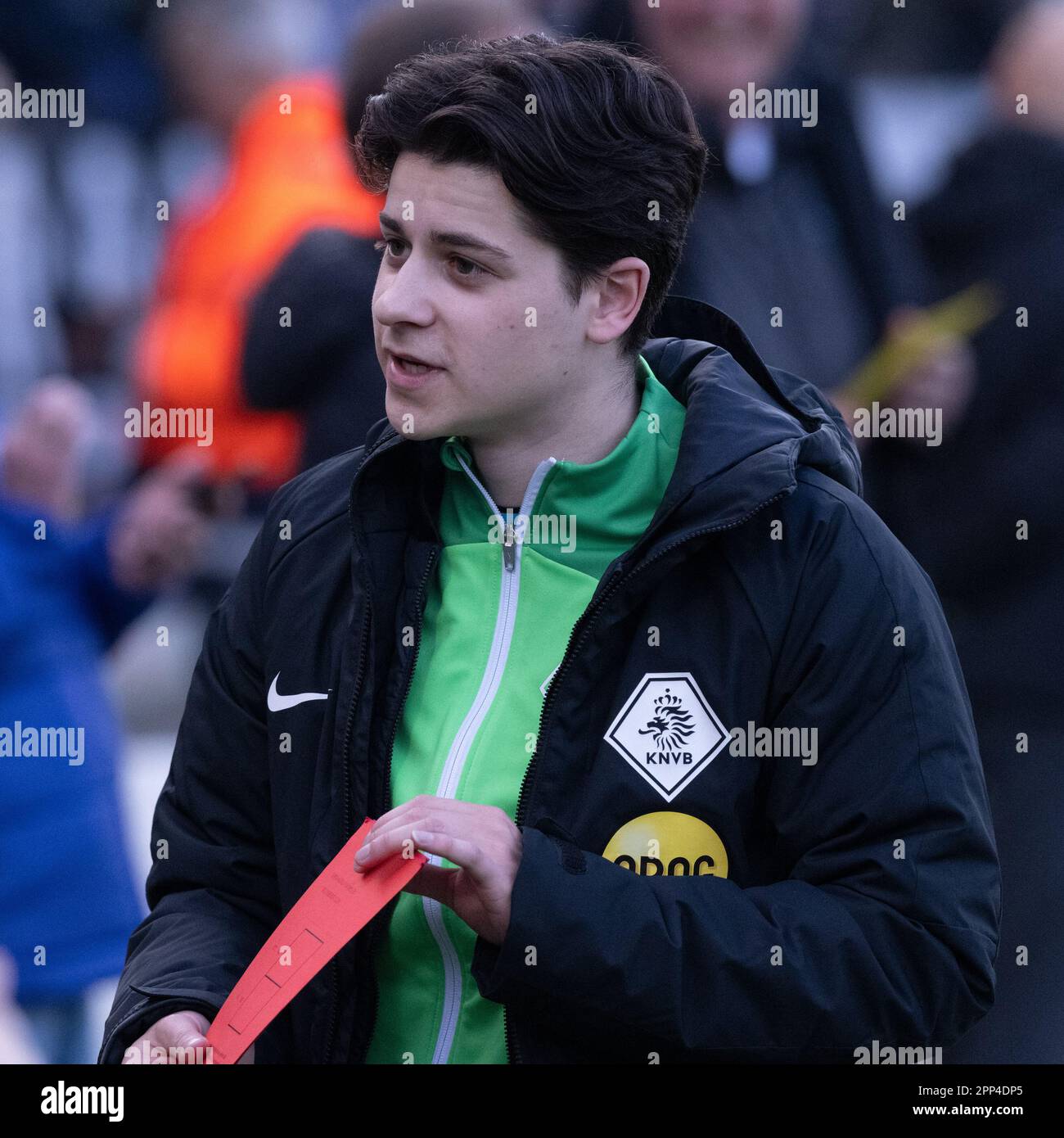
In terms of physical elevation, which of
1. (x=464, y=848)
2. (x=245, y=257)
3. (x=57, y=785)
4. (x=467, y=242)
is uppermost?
(x=245, y=257)

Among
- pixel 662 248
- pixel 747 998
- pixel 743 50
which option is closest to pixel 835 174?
pixel 743 50

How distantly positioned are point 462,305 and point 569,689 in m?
0.44

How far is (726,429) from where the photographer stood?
1866mm

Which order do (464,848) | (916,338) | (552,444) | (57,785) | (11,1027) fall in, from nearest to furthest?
(464,848), (552,444), (11,1027), (57,785), (916,338)

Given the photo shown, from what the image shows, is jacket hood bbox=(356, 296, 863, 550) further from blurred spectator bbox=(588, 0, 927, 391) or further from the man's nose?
blurred spectator bbox=(588, 0, 927, 391)

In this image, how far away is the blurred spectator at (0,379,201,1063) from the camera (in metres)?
3.08

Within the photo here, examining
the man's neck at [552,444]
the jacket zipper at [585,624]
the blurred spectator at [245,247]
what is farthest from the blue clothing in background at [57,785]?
the jacket zipper at [585,624]

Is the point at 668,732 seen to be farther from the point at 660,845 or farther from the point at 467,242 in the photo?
the point at 467,242

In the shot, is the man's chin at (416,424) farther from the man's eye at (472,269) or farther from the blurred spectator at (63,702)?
the blurred spectator at (63,702)

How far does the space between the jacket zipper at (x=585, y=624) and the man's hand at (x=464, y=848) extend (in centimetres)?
9

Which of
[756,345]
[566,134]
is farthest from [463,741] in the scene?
[756,345]

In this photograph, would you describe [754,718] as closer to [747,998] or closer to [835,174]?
[747,998]

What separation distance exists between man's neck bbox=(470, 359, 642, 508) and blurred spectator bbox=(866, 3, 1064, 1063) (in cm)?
153

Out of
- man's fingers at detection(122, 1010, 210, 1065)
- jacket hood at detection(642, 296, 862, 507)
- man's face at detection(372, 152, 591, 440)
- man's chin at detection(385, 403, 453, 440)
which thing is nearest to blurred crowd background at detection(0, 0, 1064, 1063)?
jacket hood at detection(642, 296, 862, 507)
